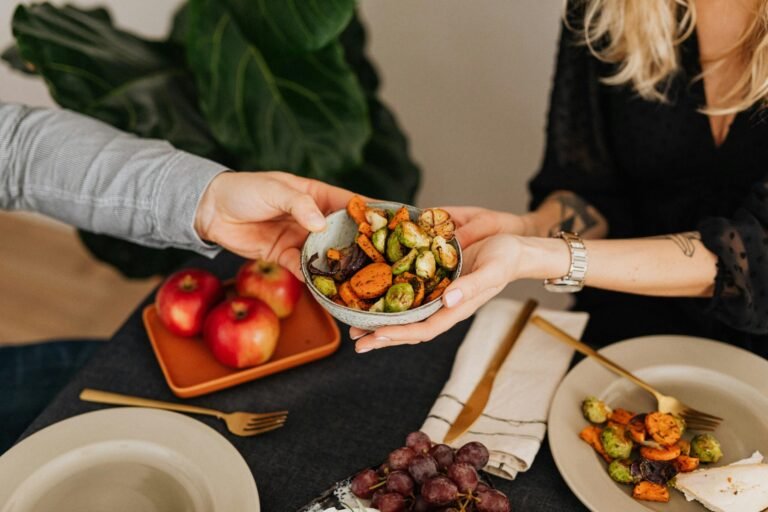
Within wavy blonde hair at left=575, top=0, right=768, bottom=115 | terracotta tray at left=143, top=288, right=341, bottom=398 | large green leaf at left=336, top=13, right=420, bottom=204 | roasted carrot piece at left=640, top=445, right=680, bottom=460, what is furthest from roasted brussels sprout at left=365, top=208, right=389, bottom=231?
large green leaf at left=336, top=13, right=420, bottom=204

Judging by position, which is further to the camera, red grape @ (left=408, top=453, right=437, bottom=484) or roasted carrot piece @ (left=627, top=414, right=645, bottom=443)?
roasted carrot piece @ (left=627, top=414, right=645, bottom=443)

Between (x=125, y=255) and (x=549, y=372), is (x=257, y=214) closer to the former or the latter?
(x=549, y=372)

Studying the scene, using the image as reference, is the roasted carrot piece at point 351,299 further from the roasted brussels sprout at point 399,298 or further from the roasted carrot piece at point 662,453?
the roasted carrot piece at point 662,453

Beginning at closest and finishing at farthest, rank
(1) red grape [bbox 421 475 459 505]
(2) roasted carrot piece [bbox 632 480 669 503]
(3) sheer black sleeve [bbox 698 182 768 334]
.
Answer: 1. (1) red grape [bbox 421 475 459 505]
2. (2) roasted carrot piece [bbox 632 480 669 503]
3. (3) sheer black sleeve [bbox 698 182 768 334]

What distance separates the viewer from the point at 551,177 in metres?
1.42

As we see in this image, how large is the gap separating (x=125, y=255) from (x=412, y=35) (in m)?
0.98

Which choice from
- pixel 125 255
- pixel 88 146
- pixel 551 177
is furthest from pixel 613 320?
pixel 125 255

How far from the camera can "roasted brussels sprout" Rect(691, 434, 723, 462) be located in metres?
0.90

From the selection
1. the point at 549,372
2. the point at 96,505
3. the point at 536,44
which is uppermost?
the point at 536,44

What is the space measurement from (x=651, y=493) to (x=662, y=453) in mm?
55

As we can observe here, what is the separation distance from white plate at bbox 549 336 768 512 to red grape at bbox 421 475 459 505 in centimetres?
19

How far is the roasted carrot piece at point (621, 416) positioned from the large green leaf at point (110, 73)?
107 centimetres

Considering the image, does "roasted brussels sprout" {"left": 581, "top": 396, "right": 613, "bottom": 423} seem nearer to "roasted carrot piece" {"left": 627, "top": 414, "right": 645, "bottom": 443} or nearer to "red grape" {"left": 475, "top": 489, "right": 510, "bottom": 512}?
"roasted carrot piece" {"left": 627, "top": 414, "right": 645, "bottom": 443}

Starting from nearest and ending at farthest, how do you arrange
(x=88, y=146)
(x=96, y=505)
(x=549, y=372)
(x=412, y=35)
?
1. (x=96, y=505)
2. (x=549, y=372)
3. (x=88, y=146)
4. (x=412, y=35)
